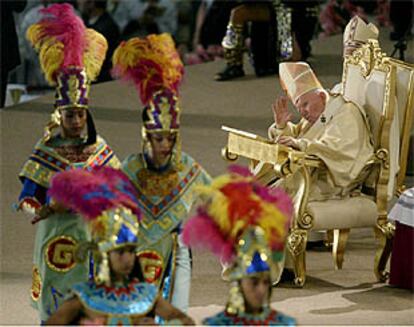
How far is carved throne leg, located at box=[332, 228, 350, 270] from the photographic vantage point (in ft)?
30.3

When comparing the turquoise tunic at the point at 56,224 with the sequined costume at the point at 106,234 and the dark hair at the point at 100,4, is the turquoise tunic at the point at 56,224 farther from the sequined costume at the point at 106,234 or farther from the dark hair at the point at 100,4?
the dark hair at the point at 100,4

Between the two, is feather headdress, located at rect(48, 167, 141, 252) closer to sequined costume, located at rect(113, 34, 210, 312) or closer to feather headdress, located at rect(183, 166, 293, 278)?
feather headdress, located at rect(183, 166, 293, 278)

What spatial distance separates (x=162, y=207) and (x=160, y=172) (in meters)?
0.16

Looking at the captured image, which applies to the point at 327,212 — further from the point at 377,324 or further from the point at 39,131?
the point at 39,131

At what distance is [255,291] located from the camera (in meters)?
5.89

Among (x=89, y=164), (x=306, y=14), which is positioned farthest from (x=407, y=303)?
(x=306, y=14)

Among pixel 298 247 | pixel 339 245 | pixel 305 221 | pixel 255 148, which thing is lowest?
pixel 339 245

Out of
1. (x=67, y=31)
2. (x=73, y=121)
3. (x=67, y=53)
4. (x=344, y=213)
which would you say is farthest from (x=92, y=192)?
(x=344, y=213)

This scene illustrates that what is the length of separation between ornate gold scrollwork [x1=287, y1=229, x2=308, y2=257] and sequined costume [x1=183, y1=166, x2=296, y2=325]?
2.70 m

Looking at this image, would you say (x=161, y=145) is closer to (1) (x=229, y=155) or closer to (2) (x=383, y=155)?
(1) (x=229, y=155)

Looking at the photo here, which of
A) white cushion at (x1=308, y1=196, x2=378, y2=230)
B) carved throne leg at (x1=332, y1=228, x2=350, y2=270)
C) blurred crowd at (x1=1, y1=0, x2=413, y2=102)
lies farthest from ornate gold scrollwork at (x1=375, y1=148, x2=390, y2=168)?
blurred crowd at (x1=1, y1=0, x2=413, y2=102)

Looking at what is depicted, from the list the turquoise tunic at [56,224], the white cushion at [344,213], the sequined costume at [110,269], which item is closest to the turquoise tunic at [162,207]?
the turquoise tunic at [56,224]

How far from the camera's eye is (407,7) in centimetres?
1482

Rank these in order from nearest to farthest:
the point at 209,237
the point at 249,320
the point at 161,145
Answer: the point at 249,320 < the point at 209,237 < the point at 161,145
